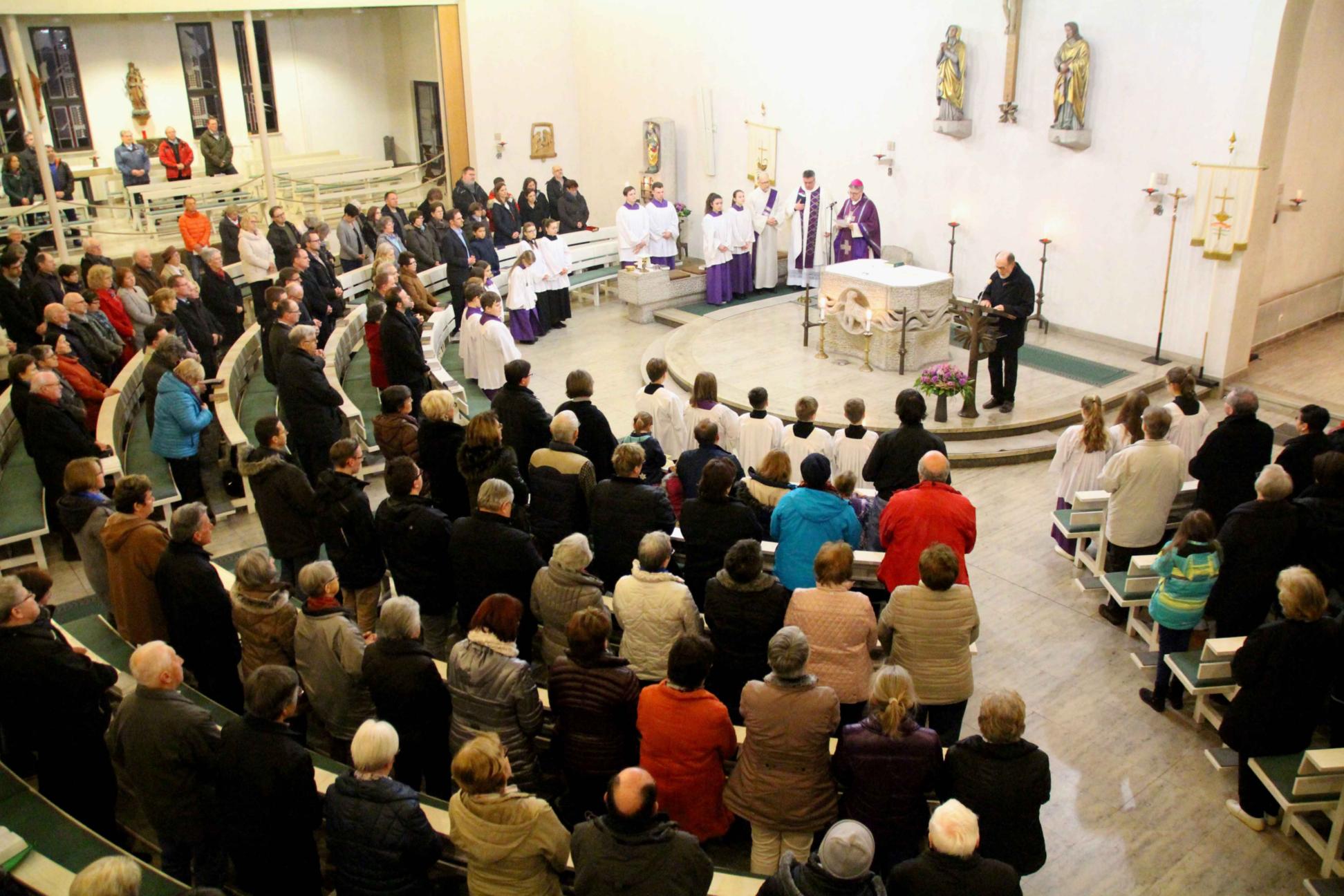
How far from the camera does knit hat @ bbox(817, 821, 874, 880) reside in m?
3.30

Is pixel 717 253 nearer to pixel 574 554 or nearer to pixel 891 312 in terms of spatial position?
pixel 891 312

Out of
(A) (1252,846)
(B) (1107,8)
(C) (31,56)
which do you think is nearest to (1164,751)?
(A) (1252,846)

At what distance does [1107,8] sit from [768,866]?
10337mm

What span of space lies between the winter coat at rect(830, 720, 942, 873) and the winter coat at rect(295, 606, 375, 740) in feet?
6.66

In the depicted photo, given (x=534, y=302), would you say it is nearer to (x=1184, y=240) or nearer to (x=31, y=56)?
(x=1184, y=240)

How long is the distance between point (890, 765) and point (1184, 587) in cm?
261

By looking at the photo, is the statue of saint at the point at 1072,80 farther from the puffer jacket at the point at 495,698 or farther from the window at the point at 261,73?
the window at the point at 261,73

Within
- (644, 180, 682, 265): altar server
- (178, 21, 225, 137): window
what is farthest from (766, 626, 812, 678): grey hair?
(178, 21, 225, 137): window

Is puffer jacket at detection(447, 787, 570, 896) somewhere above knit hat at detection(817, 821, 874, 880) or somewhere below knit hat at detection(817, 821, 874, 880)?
below

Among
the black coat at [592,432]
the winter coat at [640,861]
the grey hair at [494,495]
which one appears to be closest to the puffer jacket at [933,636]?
the winter coat at [640,861]

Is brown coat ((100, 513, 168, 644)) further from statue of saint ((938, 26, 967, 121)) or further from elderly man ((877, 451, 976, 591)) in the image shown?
statue of saint ((938, 26, 967, 121))

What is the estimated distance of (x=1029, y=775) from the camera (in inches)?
159

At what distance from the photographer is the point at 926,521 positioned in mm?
5738

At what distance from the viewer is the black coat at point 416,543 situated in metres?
5.56
